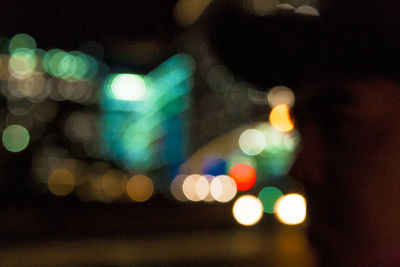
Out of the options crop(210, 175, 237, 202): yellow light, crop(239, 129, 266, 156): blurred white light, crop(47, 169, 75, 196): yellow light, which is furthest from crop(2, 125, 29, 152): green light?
crop(239, 129, 266, 156): blurred white light

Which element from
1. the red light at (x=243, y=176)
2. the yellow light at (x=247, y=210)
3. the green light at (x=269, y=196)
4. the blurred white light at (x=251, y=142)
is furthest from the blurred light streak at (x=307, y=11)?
the blurred white light at (x=251, y=142)

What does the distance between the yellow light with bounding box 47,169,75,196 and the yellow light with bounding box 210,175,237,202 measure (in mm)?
4969

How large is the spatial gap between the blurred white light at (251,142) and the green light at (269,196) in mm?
2410

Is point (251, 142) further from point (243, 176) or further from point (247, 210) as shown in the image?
point (247, 210)

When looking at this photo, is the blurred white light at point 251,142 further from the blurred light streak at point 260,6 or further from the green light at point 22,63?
the blurred light streak at point 260,6

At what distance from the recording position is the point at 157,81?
29.0 m

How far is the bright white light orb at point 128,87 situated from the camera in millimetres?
29016

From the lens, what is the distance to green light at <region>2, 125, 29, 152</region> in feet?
82.9

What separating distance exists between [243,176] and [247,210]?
3.65 meters

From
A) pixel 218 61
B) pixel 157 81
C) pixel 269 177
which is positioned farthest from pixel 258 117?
pixel 218 61

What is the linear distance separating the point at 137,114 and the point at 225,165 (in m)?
7.89

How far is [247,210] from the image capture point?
60.5ft

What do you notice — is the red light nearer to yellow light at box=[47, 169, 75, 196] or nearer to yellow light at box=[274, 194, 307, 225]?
yellow light at box=[274, 194, 307, 225]

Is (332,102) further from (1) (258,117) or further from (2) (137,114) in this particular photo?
(2) (137,114)
